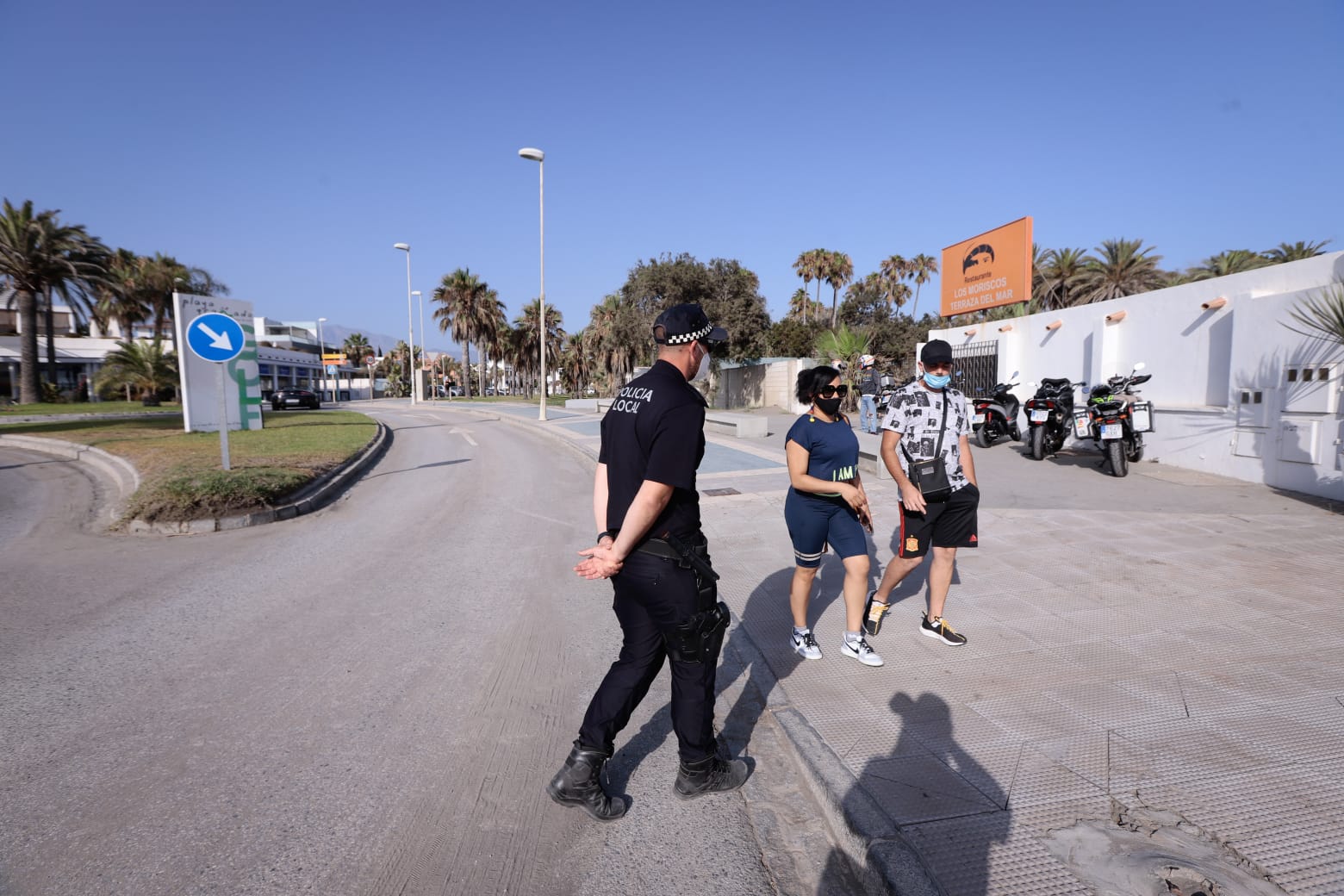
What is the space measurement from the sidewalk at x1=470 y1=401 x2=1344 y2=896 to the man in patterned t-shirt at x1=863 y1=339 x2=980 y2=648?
589 mm

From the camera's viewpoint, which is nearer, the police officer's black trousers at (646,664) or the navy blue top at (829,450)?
the police officer's black trousers at (646,664)

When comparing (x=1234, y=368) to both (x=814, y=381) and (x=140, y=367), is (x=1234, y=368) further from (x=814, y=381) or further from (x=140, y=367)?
(x=140, y=367)

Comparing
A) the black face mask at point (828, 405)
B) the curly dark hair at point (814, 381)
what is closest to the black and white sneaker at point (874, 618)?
the black face mask at point (828, 405)

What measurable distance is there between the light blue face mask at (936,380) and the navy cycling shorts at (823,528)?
95 cm

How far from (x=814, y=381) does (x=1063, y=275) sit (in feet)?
118

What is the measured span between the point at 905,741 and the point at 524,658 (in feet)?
7.73

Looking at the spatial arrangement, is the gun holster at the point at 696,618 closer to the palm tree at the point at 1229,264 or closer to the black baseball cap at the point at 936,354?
the black baseball cap at the point at 936,354

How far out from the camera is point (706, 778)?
2879mm

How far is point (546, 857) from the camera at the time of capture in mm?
2547

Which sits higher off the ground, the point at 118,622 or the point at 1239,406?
the point at 1239,406

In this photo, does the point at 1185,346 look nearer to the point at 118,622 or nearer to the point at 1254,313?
the point at 1254,313

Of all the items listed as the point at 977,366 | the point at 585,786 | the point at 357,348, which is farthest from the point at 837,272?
the point at 357,348

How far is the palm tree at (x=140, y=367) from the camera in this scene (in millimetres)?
35000

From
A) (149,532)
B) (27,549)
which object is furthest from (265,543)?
(27,549)
